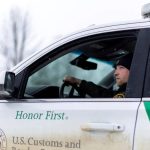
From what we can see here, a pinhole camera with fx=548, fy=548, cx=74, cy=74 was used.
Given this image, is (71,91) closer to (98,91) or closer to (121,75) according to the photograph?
(98,91)

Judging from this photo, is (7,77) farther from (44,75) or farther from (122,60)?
(122,60)

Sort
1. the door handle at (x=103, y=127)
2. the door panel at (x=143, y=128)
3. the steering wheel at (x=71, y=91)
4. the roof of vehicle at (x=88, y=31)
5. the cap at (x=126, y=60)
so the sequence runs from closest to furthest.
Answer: the door panel at (x=143, y=128)
the door handle at (x=103, y=127)
the roof of vehicle at (x=88, y=31)
the cap at (x=126, y=60)
the steering wheel at (x=71, y=91)

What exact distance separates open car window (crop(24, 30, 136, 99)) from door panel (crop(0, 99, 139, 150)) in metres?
0.18

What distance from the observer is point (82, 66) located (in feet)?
13.2

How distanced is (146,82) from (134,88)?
87 mm

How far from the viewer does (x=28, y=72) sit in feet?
12.8

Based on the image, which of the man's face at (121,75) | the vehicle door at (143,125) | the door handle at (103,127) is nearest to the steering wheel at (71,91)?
the man's face at (121,75)

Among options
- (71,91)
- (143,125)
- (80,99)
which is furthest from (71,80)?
(143,125)

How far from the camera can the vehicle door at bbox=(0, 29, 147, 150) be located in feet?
11.3

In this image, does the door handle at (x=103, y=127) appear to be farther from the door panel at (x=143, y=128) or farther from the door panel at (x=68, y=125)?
the door panel at (x=143, y=128)

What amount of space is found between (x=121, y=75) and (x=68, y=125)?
54cm

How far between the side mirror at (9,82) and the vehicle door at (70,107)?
0.08 metres

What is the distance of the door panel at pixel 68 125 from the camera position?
11.2 ft

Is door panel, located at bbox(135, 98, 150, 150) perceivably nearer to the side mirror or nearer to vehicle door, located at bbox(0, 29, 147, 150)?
vehicle door, located at bbox(0, 29, 147, 150)
